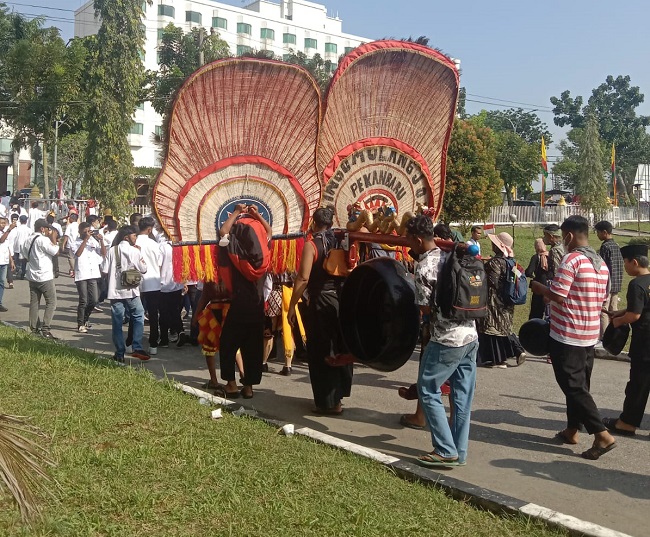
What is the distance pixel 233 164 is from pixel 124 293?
2.43 metres

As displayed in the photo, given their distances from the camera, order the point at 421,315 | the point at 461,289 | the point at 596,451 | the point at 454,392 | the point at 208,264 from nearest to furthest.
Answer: the point at 461,289 → the point at 454,392 → the point at 596,451 → the point at 421,315 → the point at 208,264

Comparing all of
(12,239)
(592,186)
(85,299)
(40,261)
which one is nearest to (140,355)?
(40,261)

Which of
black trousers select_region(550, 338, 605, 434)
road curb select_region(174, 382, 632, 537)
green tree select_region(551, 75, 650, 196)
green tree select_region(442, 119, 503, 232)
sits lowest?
road curb select_region(174, 382, 632, 537)

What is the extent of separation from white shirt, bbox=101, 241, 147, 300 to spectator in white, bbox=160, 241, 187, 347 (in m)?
0.64

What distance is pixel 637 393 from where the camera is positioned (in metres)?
6.13

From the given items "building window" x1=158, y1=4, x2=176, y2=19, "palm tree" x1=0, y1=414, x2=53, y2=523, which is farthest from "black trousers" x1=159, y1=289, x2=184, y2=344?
"building window" x1=158, y1=4, x2=176, y2=19

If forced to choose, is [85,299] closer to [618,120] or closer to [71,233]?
[71,233]

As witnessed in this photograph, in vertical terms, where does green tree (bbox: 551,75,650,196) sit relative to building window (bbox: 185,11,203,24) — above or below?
below

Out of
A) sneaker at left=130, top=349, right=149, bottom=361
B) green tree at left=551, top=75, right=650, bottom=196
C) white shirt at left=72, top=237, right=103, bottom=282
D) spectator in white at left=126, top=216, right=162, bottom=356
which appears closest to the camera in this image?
sneaker at left=130, top=349, right=149, bottom=361

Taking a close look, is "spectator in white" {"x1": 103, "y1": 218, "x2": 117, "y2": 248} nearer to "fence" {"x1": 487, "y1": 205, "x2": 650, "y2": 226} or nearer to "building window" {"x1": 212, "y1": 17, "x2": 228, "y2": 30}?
"fence" {"x1": 487, "y1": 205, "x2": 650, "y2": 226}

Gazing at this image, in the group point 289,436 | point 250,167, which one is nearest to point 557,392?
point 289,436

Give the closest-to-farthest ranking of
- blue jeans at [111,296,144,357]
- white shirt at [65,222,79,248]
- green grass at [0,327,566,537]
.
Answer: green grass at [0,327,566,537] < blue jeans at [111,296,144,357] < white shirt at [65,222,79,248]

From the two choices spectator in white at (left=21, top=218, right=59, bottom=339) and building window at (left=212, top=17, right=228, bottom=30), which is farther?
building window at (left=212, top=17, right=228, bottom=30)

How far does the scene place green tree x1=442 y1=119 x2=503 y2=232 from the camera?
19.4 meters
